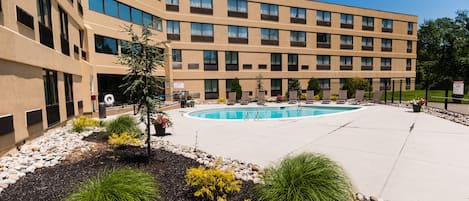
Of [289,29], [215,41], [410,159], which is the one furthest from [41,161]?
[289,29]

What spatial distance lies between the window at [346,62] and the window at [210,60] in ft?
56.6

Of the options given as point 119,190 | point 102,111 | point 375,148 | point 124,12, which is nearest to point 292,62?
point 124,12

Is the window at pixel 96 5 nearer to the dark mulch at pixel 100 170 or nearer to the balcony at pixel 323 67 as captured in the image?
the dark mulch at pixel 100 170

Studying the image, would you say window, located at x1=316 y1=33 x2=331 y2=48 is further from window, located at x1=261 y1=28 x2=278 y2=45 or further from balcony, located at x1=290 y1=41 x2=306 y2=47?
window, located at x1=261 y1=28 x2=278 y2=45

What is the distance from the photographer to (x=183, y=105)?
20719 mm

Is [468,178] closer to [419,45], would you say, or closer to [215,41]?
[215,41]

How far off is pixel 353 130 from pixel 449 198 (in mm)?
5705

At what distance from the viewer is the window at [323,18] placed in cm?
3094

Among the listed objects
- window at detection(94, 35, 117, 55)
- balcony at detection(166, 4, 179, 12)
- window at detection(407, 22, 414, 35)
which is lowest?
window at detection(94, 35, 117, 55)

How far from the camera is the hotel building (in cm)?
682

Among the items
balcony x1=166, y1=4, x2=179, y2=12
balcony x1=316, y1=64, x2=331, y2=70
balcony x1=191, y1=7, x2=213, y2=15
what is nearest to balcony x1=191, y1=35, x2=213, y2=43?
balcony x1=191, y1=7, x2=213, y2=15

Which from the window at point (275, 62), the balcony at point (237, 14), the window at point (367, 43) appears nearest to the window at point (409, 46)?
the window at point (367, 43)

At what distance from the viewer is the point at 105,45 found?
17781 millimetres

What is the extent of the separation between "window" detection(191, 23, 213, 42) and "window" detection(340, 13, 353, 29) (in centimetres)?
1790
